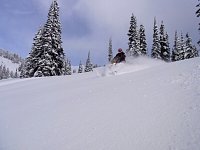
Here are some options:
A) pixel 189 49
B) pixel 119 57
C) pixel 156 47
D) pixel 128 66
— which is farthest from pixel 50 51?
pixel 189 49

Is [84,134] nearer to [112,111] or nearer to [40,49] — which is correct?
[112,111]

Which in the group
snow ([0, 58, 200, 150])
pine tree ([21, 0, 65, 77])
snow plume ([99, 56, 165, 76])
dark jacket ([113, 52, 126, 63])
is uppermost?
pine tree ([21, 0, 65, 77])

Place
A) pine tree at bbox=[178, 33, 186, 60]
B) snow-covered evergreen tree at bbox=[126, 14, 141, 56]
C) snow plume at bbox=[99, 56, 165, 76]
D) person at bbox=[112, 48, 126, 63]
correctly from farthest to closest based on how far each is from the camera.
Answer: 1. pine tree at bbox=[178, 33, 186, 60]
2. snow-covered evergreen tree at bbox=[126, 14, 141, 56]
3. person at bbox=[112, 48, 126, 63]
4. snow plume at bbox=[99, 56, 165, 76]

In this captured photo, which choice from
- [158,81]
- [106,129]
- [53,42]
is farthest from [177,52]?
[106,129]

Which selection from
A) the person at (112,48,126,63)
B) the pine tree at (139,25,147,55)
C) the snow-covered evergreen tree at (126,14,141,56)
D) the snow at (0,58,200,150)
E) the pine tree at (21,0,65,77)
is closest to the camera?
the snow at (0,58,200,150)

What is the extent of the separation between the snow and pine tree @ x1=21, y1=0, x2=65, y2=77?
2519 centimetres

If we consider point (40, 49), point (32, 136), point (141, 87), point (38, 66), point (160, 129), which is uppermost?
point (40, 49)

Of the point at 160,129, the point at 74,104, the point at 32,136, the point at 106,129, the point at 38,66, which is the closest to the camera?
the point at 160,129

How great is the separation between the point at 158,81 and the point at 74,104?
10.5 feet

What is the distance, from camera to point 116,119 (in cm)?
658

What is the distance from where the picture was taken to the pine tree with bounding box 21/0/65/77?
Answer: 1385 inches

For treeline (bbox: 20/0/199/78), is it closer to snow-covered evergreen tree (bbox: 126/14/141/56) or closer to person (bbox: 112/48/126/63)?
snow-covered evergreen tree (bbox: 126/14/141/56)

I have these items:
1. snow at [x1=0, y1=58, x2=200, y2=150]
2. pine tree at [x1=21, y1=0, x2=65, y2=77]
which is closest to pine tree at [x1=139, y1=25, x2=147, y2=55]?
pine tree at [x1=21, y1=0, x2=65, y2=77]

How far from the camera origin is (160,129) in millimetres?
5324
